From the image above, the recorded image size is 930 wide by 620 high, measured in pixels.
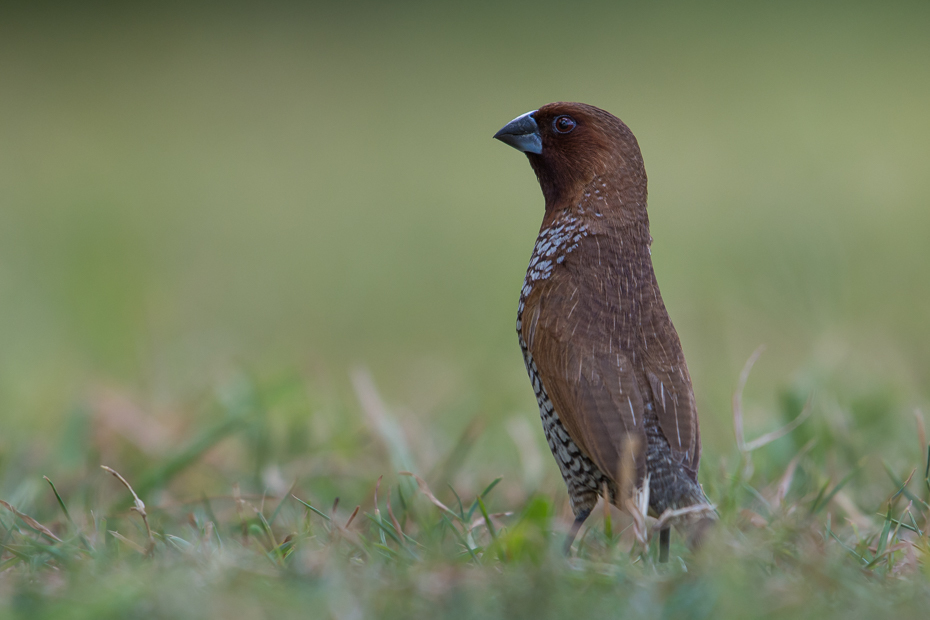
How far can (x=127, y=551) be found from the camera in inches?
99.7

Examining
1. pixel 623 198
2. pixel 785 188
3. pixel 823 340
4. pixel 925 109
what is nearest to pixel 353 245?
pixel 785 188

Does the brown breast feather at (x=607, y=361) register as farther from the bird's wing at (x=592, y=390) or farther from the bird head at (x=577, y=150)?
the bird head at (x=577, y=150)

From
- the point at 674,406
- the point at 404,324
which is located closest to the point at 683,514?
the point at 674,406

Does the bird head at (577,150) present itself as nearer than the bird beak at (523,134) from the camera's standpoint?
Yes

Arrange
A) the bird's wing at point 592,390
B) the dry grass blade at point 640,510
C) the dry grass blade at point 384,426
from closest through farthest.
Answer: the dry grass blade at point 640,510
the bird's wing at point 592,390
the dry grass blade at point 384,426

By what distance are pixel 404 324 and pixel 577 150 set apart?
4.56 metres

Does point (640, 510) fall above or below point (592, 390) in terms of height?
below

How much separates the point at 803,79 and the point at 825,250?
866 centimetres

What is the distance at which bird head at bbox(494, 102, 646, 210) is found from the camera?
3.06 meters

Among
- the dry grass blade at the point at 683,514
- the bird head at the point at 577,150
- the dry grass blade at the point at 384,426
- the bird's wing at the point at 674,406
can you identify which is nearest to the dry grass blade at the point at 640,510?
the dry grass blade at the point at 683,514

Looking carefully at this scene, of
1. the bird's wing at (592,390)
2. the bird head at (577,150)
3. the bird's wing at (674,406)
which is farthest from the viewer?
the bird head at (577,150)

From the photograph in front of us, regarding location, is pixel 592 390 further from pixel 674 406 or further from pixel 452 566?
pixel 452 566

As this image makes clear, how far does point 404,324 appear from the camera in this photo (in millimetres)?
7570

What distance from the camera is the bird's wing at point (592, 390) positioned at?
→ 256 centimetres
